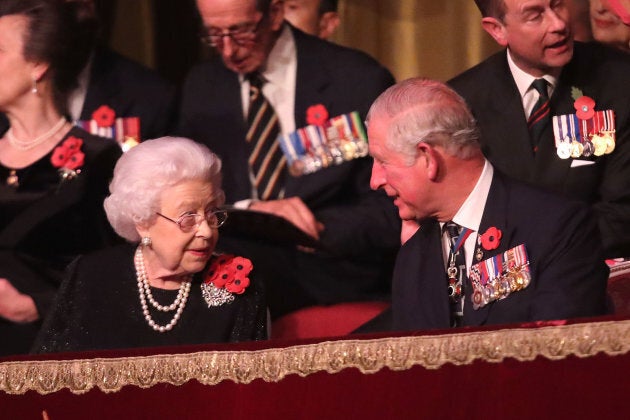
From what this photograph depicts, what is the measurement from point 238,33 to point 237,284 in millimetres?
1038

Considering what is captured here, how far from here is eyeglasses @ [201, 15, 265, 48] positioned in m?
3.81

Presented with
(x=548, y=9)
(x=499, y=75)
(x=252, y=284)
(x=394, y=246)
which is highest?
(x=548, y=9)

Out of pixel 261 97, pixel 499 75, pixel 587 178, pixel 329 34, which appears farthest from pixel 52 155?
pixel 587 178

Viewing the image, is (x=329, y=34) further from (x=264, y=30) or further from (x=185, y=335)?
(x=185, y=335)

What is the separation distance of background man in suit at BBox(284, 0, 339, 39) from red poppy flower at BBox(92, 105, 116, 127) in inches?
27.0

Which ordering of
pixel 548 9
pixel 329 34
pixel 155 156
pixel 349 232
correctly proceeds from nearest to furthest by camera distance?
pixel 155 156, pixel 548 9, pixel 349 232, pixel 329 34

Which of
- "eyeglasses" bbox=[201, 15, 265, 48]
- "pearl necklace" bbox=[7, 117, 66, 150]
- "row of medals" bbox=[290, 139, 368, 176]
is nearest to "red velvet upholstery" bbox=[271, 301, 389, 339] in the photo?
"row of medals" bbox=[290, 139, 368, 176]

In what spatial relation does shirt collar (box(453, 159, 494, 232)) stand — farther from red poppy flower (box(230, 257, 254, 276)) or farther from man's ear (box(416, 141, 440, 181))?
red poppy flower (box(230, 257, 254, 276))

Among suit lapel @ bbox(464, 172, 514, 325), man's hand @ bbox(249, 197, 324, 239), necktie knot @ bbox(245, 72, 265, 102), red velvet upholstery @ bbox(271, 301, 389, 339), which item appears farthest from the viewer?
necktie knot @ bbox(245, 72, 265, 102)

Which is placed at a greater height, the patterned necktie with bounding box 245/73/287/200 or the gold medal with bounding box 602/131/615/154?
the gold medal with bounding box 602/131/615/154

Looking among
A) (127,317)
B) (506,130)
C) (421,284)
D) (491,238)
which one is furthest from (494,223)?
(127,317)

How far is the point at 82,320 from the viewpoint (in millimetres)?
3168

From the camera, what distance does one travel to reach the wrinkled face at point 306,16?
156 inches

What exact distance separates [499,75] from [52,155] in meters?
1.48
